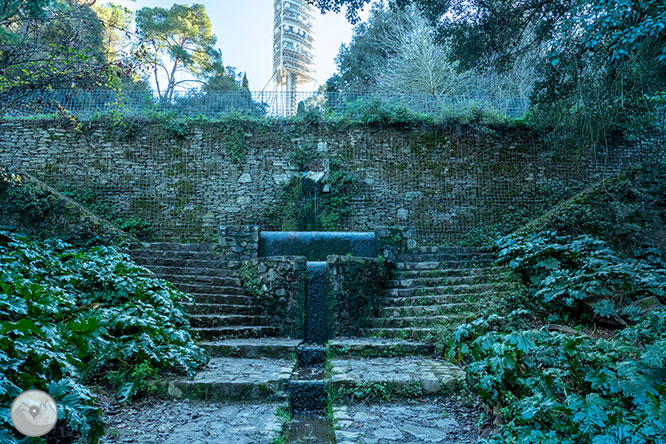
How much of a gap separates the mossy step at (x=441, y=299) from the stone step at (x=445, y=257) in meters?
1.34

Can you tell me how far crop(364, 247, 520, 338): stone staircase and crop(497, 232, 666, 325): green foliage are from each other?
0.41 meters

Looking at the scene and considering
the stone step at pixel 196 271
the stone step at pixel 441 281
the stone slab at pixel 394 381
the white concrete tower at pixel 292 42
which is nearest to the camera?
the stone slab at pixel 394 381

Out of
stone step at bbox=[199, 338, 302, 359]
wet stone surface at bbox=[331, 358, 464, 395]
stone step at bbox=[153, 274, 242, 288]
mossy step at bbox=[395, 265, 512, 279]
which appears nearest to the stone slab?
wet stone surface at bbox=[331, 358, 464, 395]

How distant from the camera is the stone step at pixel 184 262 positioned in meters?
7.33

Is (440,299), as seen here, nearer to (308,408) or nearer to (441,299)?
(441,299)

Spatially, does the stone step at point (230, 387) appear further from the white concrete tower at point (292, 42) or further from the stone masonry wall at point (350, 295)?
the white concrete tower at point (292, 42)

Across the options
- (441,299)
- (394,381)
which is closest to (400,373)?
(394,381)

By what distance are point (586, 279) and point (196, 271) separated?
5853 mm

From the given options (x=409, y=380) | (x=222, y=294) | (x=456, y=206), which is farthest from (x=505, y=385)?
(x=456, y=206)

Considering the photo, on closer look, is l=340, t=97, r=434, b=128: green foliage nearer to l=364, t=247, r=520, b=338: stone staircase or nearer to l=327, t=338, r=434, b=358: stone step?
l=364, t=247, r=520, b=338: stone staircase

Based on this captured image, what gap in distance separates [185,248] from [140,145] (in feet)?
14.8

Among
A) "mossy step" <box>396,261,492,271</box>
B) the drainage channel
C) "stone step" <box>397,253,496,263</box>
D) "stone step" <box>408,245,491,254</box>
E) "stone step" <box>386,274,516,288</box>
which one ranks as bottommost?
A: the drainage channel

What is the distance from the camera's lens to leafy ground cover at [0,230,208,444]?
7.27 feet
